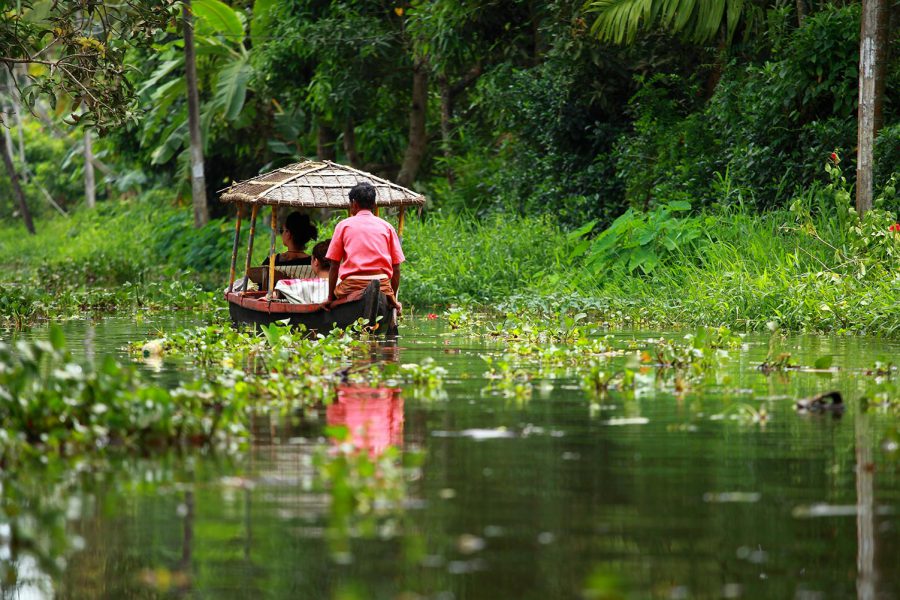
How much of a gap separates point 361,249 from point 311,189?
6.03 feet

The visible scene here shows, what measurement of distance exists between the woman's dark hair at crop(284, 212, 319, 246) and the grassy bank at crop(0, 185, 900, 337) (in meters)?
3.51

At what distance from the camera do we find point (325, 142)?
3269cm

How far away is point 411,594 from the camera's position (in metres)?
4.27

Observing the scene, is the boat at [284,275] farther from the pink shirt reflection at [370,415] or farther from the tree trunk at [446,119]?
the tree trunk at [446,119]

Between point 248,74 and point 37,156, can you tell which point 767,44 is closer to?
point 248,74

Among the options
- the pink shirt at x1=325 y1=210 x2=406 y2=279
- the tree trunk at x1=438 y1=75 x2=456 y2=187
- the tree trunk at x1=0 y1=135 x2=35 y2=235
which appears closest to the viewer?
the pink shirt at x1=325 y1=210 x2=406 y2=279

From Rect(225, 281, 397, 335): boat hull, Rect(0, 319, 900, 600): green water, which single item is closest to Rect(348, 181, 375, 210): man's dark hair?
Rect(225, 281, 397, 335): boat hull

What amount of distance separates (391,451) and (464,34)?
19868 millimetres

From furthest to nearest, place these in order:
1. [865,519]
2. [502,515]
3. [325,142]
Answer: [325,142], [502,515], [865,519]

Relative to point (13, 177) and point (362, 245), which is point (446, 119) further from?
point (13, 177)

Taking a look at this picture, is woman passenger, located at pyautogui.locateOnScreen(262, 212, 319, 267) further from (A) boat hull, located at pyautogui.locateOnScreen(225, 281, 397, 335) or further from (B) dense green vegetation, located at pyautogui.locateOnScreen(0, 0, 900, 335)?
(B) dense green vegetation, located at pyautogui.locateOnScreen(0, 0, 900, 335)

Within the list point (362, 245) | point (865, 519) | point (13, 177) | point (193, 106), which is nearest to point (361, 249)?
point (362, 245)

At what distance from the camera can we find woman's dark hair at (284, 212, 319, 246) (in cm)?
1686

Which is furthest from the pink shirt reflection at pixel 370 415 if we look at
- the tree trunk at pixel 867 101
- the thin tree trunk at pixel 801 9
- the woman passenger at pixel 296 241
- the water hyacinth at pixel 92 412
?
the thin tree trunk at pixel 801 9
